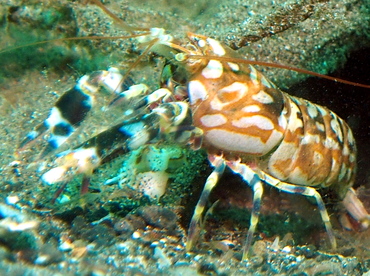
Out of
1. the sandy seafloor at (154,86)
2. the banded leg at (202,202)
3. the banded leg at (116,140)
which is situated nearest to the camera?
the banded leg at (116,140)

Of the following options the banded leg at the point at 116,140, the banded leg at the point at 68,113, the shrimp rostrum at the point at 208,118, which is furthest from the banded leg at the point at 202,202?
the banded leg at the point at 68,113

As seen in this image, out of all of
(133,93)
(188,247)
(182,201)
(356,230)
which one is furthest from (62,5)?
(356,230)

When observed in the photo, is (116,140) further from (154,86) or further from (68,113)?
(154,86)

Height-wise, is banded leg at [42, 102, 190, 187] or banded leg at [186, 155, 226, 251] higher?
banded leg at [42, 102, 190, 187]

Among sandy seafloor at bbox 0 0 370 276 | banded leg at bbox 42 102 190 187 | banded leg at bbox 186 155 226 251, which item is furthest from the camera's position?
banded leg at bbox 186 155 226 251

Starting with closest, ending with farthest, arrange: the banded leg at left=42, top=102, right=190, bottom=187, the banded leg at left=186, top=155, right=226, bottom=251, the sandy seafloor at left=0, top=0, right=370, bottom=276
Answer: the banded leg at left=42, top=102, right=190, bottom=187, the sandy seafloor at left=0, top=0, right=370, bottom=276, the banded leg at left=186, top=155, right=226, bottom=251

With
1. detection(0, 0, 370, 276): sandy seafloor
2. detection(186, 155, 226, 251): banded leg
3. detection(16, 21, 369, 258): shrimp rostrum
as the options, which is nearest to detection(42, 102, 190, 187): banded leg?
detection(16, 21, 369, 258): shrimp rostrum

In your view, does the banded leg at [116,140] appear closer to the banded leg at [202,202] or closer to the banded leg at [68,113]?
the banded leg at [68,113]

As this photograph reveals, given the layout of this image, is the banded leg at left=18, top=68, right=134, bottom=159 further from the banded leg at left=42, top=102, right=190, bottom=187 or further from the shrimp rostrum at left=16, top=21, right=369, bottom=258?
the banded leg at left=42, top=102, right=190, bottom=187
